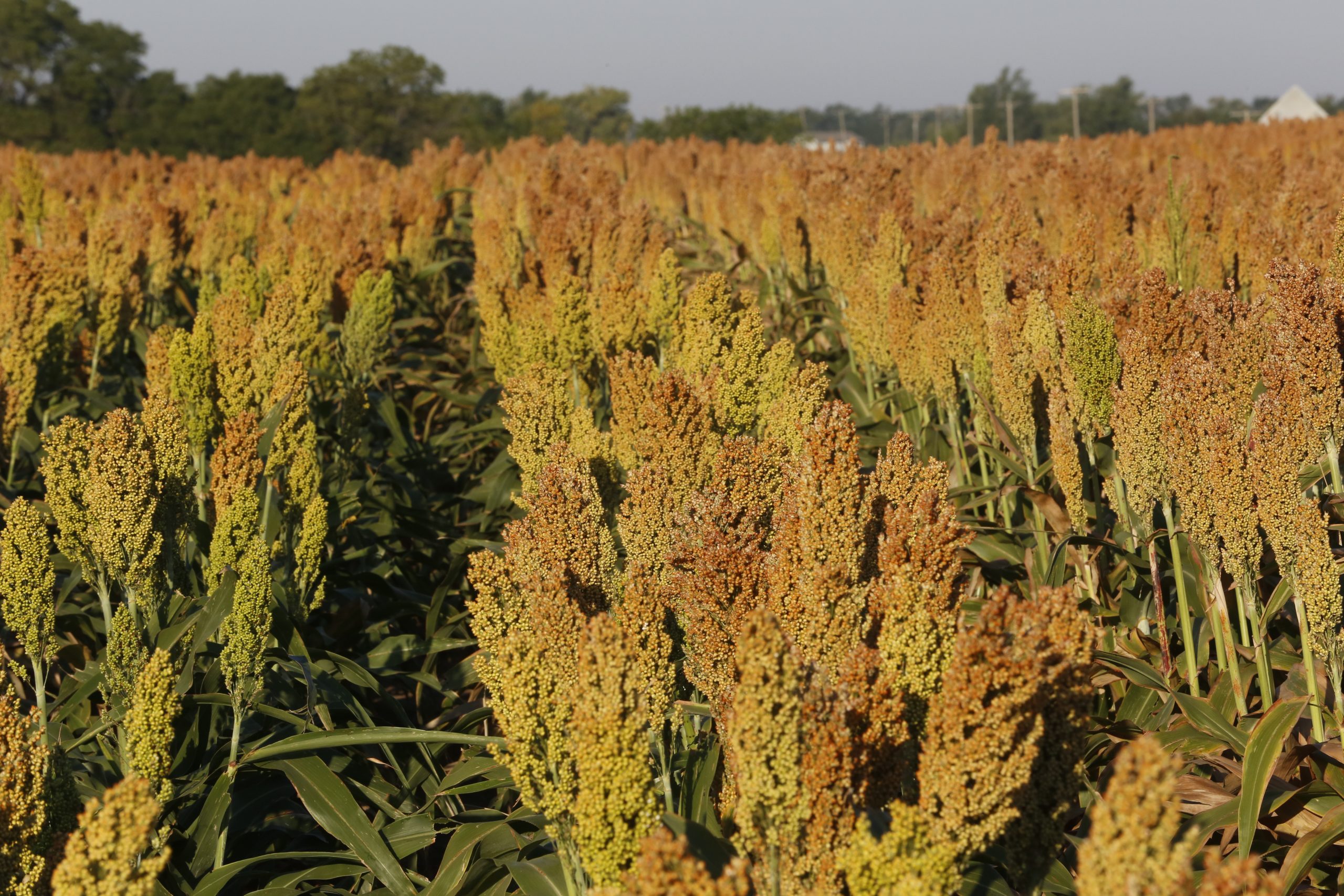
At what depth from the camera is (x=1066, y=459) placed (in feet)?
13.4

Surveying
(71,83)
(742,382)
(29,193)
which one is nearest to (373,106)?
(71,83)

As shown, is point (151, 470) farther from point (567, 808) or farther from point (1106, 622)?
point (1106, 622)

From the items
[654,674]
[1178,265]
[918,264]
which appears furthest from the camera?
[1178,265]

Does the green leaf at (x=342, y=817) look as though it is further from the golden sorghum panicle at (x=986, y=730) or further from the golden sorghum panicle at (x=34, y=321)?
the golden sorghum panicle at (x=34, y=321)

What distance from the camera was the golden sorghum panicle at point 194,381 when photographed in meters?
5.16

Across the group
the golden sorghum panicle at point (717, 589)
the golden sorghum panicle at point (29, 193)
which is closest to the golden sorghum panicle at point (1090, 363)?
the golden sorghum panicle at point (717, 589)

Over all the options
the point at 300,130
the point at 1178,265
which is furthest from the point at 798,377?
the point at 300,130

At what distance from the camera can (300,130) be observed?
159 ft

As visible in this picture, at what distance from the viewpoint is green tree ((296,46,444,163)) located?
48.5 metres

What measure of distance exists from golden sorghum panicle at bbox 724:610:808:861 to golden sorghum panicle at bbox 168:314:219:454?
3.81 meters

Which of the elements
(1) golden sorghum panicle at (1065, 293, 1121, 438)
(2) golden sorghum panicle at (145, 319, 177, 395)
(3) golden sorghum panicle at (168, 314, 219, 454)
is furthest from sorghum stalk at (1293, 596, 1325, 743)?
(2) golden sorghum panicle at (145, 319, 177, 395)

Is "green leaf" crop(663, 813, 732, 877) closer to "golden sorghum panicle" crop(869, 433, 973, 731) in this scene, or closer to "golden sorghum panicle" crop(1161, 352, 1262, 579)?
"golden sorghum panicle" crop(869, 433, 973, 731)

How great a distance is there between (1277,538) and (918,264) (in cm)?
380

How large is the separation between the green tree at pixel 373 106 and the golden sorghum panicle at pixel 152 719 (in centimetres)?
4572
